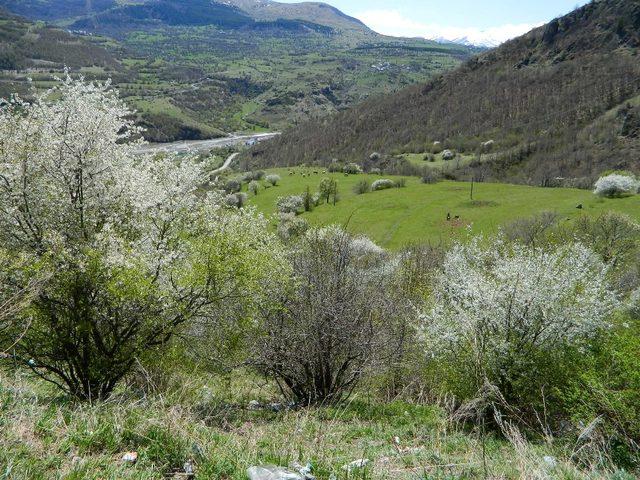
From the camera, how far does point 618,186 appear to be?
74.3 meters

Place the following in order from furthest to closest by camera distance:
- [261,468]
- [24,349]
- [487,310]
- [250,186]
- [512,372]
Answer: [250,186], [487,310], [512,372], [24,349], [261,468]

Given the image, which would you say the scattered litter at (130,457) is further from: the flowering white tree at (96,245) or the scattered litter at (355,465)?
the flowering white tree at (96,245)

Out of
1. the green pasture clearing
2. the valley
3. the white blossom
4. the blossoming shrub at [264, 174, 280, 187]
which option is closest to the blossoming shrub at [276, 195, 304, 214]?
the blossoming shrub at [264, 174, 280, 187]

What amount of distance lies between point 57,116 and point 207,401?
9.26m

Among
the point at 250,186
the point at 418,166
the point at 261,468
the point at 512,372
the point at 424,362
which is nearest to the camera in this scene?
the point at 261,468

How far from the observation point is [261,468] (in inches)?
217

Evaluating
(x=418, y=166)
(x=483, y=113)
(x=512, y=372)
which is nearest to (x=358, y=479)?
(x=512, y=372)

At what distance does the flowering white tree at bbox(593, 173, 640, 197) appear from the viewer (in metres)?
74.3

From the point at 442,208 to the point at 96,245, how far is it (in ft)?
263

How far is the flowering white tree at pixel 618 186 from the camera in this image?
244ft

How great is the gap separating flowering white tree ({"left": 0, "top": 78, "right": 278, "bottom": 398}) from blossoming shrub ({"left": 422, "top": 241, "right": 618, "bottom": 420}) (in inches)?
303

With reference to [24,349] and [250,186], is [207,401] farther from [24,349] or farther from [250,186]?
[250,186]

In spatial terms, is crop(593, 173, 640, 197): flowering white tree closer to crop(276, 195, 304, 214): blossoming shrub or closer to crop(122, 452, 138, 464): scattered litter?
crop(276, 195, 304, 214): blossoming shrub

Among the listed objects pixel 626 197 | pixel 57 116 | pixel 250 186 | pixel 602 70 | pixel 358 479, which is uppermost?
pixel 602 70
